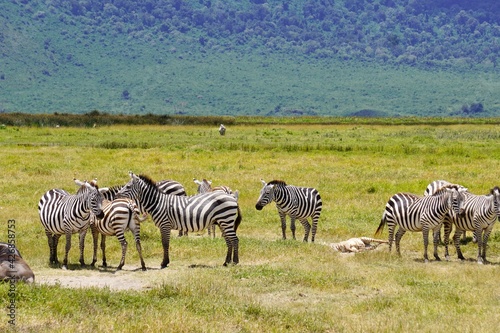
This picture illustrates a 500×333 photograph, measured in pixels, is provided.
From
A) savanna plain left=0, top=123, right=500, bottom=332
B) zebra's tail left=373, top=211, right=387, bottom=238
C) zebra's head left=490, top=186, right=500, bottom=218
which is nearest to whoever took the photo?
savanna plain left=0, top=123, right=500, bottom=332

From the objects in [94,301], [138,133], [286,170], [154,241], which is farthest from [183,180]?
[138,133]

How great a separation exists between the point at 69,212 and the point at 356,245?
7751 millimetres

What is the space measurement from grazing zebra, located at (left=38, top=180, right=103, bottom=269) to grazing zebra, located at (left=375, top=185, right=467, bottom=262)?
26.7ft

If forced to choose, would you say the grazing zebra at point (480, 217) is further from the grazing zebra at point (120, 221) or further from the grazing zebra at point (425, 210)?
the grazing zebra at point (120, 221)

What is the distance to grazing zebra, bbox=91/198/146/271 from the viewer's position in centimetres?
1817

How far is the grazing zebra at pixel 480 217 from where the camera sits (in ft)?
63.5

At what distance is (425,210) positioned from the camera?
A: 2006 centimetres

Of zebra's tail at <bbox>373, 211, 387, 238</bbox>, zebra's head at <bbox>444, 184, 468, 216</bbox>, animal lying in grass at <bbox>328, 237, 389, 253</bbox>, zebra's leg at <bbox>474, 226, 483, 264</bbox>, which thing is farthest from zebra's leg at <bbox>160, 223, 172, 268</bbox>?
zebra's leg at <bbox>474, 226, 483, 264</bbox>

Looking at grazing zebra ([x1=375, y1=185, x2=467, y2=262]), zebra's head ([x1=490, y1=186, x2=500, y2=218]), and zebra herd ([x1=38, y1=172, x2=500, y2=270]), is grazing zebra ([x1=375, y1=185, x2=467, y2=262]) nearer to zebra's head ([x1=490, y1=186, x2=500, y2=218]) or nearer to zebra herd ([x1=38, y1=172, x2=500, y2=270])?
zebra herd ([x1=38, y1=172, x2=500, y2=270])

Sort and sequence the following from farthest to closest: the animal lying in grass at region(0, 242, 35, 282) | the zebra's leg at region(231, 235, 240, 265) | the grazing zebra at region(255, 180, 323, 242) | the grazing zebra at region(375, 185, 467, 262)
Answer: the grazing zebra at region(255, 180, 323, 242), the grazing zebra at region(375, 185, 467, 262), the zebra's leg at region(231, 235, 240, 265), the animal lying in grass at region(0, 242, 35, 282)

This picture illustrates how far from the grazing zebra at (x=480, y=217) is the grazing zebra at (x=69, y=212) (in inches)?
362

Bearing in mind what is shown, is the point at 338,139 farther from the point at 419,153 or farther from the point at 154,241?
the point at 154,241

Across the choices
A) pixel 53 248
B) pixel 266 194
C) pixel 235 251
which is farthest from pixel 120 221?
pixel 266 194

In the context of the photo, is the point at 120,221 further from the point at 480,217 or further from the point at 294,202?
the point at 480,217
